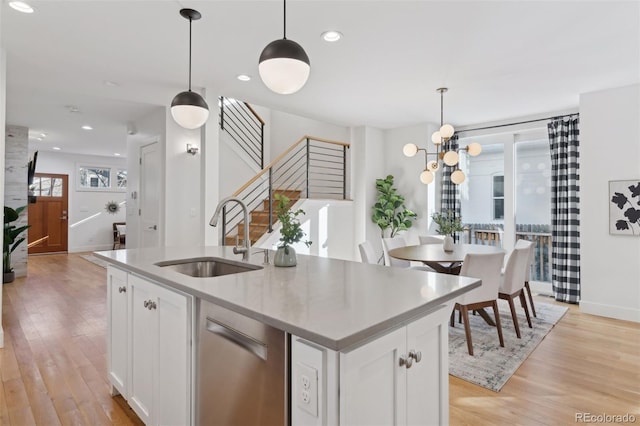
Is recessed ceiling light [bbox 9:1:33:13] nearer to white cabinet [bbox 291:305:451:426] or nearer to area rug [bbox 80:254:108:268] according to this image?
white cabinet [bbox 291:305:451:426]

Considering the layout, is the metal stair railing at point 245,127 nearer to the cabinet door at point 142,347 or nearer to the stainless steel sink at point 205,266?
the stainless steel sink at point 205,266

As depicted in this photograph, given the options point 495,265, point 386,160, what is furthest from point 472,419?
point 386,160

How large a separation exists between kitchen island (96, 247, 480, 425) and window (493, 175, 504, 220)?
4.61 metres

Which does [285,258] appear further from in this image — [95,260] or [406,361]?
[95,260]

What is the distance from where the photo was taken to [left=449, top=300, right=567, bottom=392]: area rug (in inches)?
103

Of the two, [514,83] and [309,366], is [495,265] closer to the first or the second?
[514,83]

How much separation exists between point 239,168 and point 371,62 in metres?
3.45

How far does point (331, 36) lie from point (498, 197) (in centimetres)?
419

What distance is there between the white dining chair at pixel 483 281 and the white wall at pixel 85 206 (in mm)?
10070

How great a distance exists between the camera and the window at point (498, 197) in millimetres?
5637

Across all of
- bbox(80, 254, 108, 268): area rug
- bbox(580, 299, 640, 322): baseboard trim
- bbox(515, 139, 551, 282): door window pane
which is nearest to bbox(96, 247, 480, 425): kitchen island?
bbox(580, 299, 640, 322): baseboard trim

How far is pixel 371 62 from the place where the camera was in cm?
331

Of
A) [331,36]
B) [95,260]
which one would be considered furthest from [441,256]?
[95,260]

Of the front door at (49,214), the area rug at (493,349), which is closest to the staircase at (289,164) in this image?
the area rug at (493,349)
